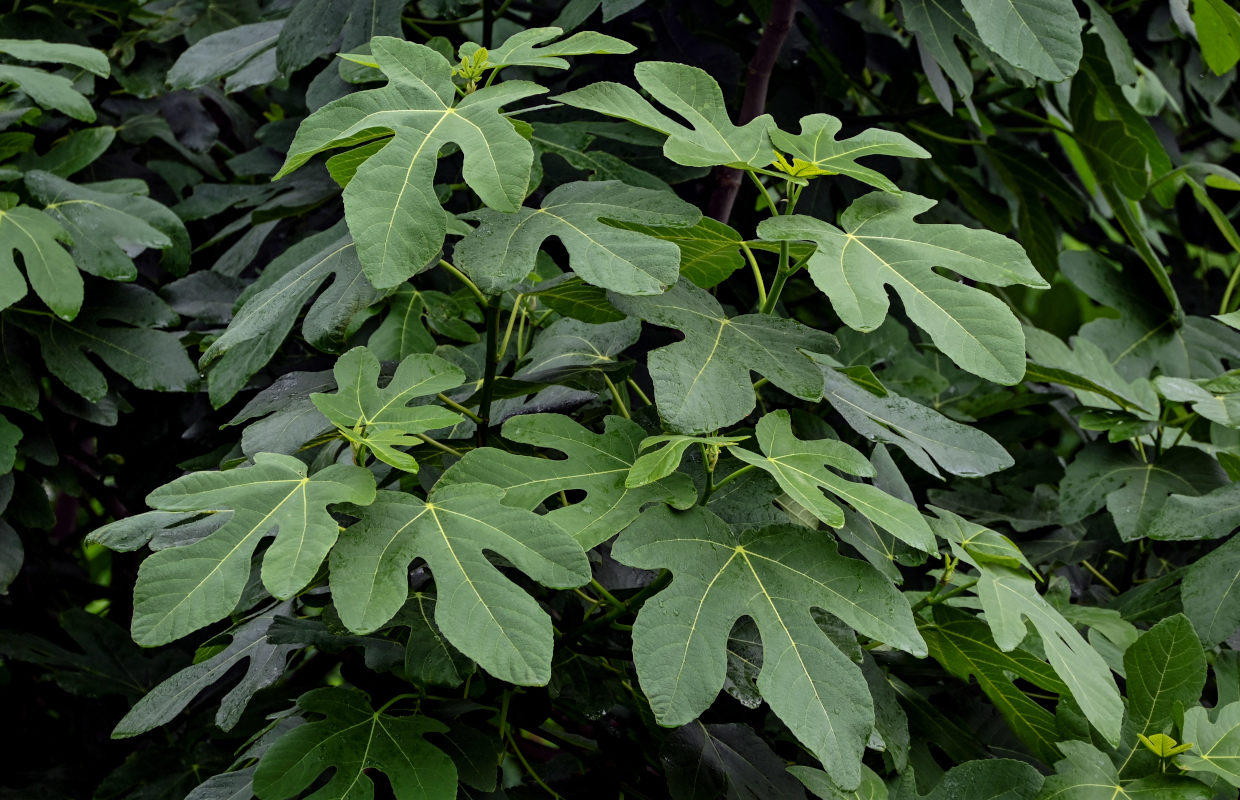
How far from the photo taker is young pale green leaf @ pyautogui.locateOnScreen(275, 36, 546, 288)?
80 centimetres

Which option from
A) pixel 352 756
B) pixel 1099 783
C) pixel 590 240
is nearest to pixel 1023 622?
pixel 1099 783

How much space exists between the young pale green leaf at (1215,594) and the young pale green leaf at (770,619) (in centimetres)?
48

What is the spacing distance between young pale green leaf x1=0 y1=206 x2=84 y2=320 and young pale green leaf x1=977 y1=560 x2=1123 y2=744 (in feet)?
3.69

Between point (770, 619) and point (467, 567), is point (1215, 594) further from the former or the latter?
point (467, 567)

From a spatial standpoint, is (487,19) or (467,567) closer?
(467,567)

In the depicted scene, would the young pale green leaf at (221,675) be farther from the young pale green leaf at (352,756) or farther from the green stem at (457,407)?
the green stem at (457,407)

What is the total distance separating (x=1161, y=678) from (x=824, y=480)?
1.41 ft

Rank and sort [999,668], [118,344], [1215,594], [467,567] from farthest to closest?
[118,344]
[1215,594]
[999,668]
[467,567]

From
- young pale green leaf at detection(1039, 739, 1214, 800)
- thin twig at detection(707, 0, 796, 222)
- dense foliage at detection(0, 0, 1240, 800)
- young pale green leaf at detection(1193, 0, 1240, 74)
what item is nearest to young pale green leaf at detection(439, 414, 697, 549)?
dense foliage at detection(0, 0, 1240, 800)

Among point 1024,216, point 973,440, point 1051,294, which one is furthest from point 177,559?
point 1051,294

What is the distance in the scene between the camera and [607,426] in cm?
95

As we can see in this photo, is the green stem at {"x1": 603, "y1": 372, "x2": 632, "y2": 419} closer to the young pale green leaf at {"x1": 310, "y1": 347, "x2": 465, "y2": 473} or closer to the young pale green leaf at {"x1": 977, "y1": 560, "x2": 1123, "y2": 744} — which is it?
the young pale green leaf at {"x1": 310, "y1": 347, "x2": 465, "y2": 473}

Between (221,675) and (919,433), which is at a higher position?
(919,433)

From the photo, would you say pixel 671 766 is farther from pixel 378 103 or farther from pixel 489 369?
pixel 378 103
